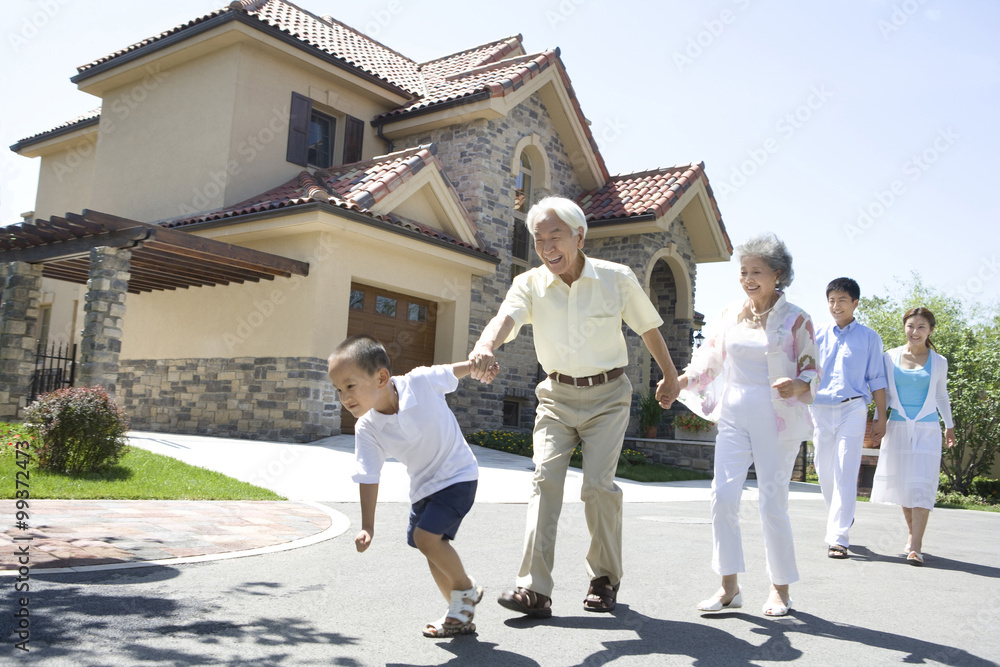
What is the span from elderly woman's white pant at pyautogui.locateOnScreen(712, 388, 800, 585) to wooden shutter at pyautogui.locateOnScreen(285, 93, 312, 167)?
46.3 feet

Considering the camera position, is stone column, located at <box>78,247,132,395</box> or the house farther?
the house

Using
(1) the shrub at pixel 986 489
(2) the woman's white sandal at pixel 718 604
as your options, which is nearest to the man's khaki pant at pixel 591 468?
(2) the woman's white sandal at pixel 718 604

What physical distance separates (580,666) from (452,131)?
50.3 ft

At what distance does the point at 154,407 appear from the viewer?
52.1 ft

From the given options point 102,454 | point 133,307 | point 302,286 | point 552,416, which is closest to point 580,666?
point 552,416

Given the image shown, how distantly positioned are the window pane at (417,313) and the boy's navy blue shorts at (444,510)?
1205cm

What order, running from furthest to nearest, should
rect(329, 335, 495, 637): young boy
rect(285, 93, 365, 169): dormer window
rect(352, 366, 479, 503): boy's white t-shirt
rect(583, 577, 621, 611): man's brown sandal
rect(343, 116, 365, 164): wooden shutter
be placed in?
rect(343, 116, 365, 164): wooden shutter → rect(285, 93, 365, 169): dormer window → rect(583, 577, 621, 611): man's brown sandal → rect(352, 366, 479, 503): boy's white t-shirt → rect(329, 335, 495, 637): young boy

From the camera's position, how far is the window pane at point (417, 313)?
1562 cm

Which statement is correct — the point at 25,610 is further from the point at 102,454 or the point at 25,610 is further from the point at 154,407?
the point at 154,407

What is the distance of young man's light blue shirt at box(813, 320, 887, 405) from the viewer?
6672 millimetres

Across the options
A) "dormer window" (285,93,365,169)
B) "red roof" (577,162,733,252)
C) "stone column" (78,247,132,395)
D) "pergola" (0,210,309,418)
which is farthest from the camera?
"red roof" (577,162,733,252)

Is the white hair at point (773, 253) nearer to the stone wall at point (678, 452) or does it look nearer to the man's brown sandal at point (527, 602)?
the man's brown sandal at point (527, 602)

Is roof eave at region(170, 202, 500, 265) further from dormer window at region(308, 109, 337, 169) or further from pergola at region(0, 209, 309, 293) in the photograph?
dormer window at region(308, 109, 337, 169)

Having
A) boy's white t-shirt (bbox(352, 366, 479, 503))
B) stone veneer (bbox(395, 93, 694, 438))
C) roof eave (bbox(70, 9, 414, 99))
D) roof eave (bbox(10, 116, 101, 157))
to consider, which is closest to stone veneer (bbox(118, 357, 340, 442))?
stone veneer (bbox(395, 93, 694, 438))
